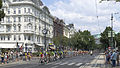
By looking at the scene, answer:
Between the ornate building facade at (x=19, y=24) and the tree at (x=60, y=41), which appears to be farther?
the tree at (x=60, y=41)

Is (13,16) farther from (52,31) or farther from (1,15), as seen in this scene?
(1,15)

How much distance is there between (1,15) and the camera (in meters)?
30.4

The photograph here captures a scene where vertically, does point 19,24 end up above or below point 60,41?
above

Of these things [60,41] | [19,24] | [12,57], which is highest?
[19,24]

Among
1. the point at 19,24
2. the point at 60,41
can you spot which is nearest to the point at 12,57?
the point at 19,24

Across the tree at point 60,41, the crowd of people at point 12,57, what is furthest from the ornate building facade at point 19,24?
the crowd of people at point 12,57

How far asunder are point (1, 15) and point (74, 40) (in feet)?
214

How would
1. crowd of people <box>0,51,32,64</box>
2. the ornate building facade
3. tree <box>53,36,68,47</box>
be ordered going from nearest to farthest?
crowd of people <box>0,51,32,64</box>
the ornate building facade
tree <box>53,36,68,47</box>

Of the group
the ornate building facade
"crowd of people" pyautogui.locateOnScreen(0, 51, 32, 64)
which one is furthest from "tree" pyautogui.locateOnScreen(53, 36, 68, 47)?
"crowd of people" pyautogui.locateOnScreen(0, 51, 32, 64)

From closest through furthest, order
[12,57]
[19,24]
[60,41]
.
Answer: [12,57], [19,24], [60,41]

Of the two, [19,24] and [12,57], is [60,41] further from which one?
[12,57]

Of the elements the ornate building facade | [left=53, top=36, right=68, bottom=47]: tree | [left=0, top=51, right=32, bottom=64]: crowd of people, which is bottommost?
[left=0, top=51, right=32, bottom=64]: crowd of people

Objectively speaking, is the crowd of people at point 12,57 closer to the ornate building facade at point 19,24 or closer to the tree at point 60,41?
the ornate building facade at point 19,24

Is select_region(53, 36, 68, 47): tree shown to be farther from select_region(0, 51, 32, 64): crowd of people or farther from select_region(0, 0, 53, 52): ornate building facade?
select_region(0, 51, 32, 64): crowd of people
